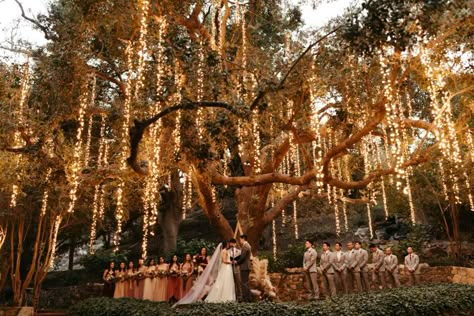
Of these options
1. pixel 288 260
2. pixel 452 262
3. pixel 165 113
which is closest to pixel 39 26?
pixel 165 113

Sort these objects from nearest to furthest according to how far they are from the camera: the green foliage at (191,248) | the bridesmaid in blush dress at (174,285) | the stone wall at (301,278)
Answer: the bridesmaid in blush dress at (174,285), the stone wall at (301,278), the green foliage at (191,248)

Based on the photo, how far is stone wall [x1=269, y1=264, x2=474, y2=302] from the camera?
→ 1092 cm

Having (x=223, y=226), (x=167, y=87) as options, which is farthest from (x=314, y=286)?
(x=167, y=87)

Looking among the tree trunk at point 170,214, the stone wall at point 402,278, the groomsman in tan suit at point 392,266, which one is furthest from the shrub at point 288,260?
the tree trunk at point 170,214

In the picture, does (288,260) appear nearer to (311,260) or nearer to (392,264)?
(392,264)

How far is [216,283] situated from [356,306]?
2.44 meters

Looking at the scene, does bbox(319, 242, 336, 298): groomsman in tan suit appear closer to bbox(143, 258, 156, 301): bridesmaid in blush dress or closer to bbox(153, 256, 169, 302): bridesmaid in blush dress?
bbox(153, 256, 169, 302): bridesmaid in blush dress

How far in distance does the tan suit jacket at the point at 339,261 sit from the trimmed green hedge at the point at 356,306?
2107 mm

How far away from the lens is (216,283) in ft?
24.8

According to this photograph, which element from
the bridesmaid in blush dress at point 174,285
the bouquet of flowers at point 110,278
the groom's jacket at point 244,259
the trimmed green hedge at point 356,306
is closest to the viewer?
the trimmed green hedge at point 356,306

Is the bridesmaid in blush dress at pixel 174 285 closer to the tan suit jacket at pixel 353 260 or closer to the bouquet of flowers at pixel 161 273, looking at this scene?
the bouquet of flowers at pixel 161 273

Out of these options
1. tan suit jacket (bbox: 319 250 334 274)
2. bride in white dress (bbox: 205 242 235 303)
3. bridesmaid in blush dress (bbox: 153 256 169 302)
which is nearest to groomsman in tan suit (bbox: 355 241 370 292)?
tan suit jacket (bbox: 319 250 334 274)

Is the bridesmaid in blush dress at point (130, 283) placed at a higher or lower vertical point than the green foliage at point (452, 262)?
lower

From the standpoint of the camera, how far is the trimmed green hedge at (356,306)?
6.26 meters
